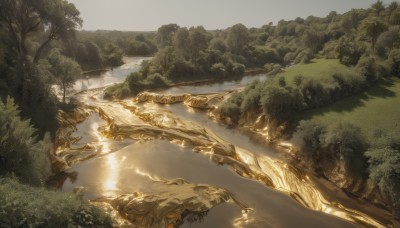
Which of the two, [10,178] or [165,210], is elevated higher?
[10,178]

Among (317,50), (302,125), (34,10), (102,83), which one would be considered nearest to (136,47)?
(102,83)

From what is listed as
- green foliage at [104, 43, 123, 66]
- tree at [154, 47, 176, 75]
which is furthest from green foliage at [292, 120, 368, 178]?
green foliage at [104, 43, 123, 66]

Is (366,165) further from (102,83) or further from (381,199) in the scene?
(102,83)

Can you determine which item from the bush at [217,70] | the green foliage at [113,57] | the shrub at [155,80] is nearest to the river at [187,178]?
the shrub at [155,80]

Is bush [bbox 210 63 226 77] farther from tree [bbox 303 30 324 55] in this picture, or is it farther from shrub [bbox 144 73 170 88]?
tree [bbox 303 30 324 55]

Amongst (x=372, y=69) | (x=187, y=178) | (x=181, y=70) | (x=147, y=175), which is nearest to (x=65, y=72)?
(x=147, y=175)

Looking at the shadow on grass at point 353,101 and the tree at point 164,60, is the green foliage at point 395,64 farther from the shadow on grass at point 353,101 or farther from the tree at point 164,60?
the tree at point 164,60

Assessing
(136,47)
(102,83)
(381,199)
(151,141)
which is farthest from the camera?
(136,47)
